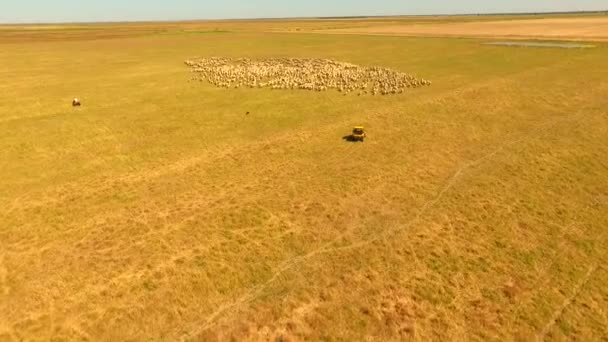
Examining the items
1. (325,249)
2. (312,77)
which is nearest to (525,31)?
(312,77)

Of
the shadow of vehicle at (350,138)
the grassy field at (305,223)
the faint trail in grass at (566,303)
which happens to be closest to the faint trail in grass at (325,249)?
the grassy field at (305,223)

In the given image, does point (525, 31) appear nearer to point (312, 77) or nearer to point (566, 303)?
point (312, 77)

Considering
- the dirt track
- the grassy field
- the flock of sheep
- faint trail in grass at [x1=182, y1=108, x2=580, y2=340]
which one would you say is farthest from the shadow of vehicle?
the dirt track

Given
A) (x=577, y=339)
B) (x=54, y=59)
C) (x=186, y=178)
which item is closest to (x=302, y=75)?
(x=186, y=178)

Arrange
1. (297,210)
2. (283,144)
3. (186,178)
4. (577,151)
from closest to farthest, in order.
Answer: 1. (297,210)
2. (186,178)
3. (577,151)
4. (283,144)

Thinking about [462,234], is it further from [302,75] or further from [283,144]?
[302,75]

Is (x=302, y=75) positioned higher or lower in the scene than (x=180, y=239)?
higher
